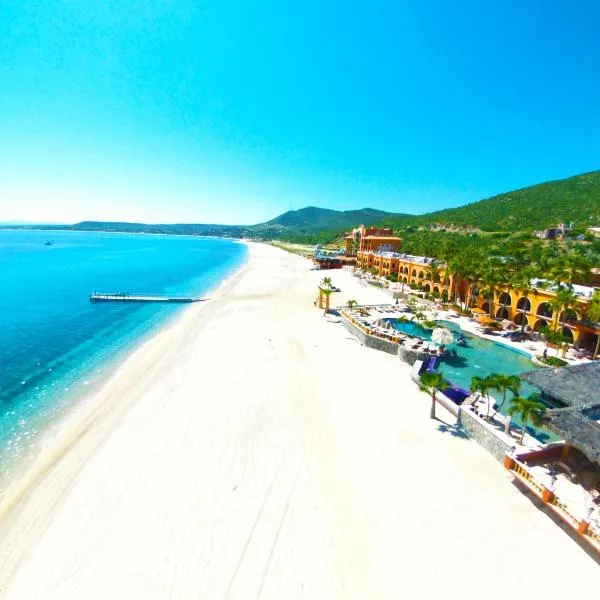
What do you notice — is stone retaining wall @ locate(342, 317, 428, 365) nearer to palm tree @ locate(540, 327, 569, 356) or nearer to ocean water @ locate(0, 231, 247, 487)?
palm tree @ locate(540, 327, 569, 356)

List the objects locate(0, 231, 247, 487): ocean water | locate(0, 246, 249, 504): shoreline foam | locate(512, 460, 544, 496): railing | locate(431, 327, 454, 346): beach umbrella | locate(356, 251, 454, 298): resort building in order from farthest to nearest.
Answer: locate(356, 251, 454, 298): resort building, locate(431, 327, 454, 346): beach umbrella, locate(0, 231, 247, 487): ocean water, locate(0, 246, 249, 504): shoreline foam, locate(512, 460, 544, 496): railing

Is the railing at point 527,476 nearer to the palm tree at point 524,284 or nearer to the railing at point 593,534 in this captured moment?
the railing at point 593,534

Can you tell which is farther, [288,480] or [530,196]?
[530,196]

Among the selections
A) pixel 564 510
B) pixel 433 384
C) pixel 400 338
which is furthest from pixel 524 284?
pixel 564 510

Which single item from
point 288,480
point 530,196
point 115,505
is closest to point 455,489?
point 288,480

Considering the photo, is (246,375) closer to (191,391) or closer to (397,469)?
(191,391)

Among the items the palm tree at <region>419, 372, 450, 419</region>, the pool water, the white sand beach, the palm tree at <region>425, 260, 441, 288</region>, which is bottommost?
the pool water

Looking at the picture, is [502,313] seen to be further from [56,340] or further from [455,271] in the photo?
[56,340]

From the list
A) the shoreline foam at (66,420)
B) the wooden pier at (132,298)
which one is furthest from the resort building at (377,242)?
the shoreline foam at (66,420)

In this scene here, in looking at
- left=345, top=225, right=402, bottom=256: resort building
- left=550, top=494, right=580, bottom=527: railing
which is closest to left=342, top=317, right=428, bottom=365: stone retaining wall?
left=550, top=494, right=580, bottom=527: railing
